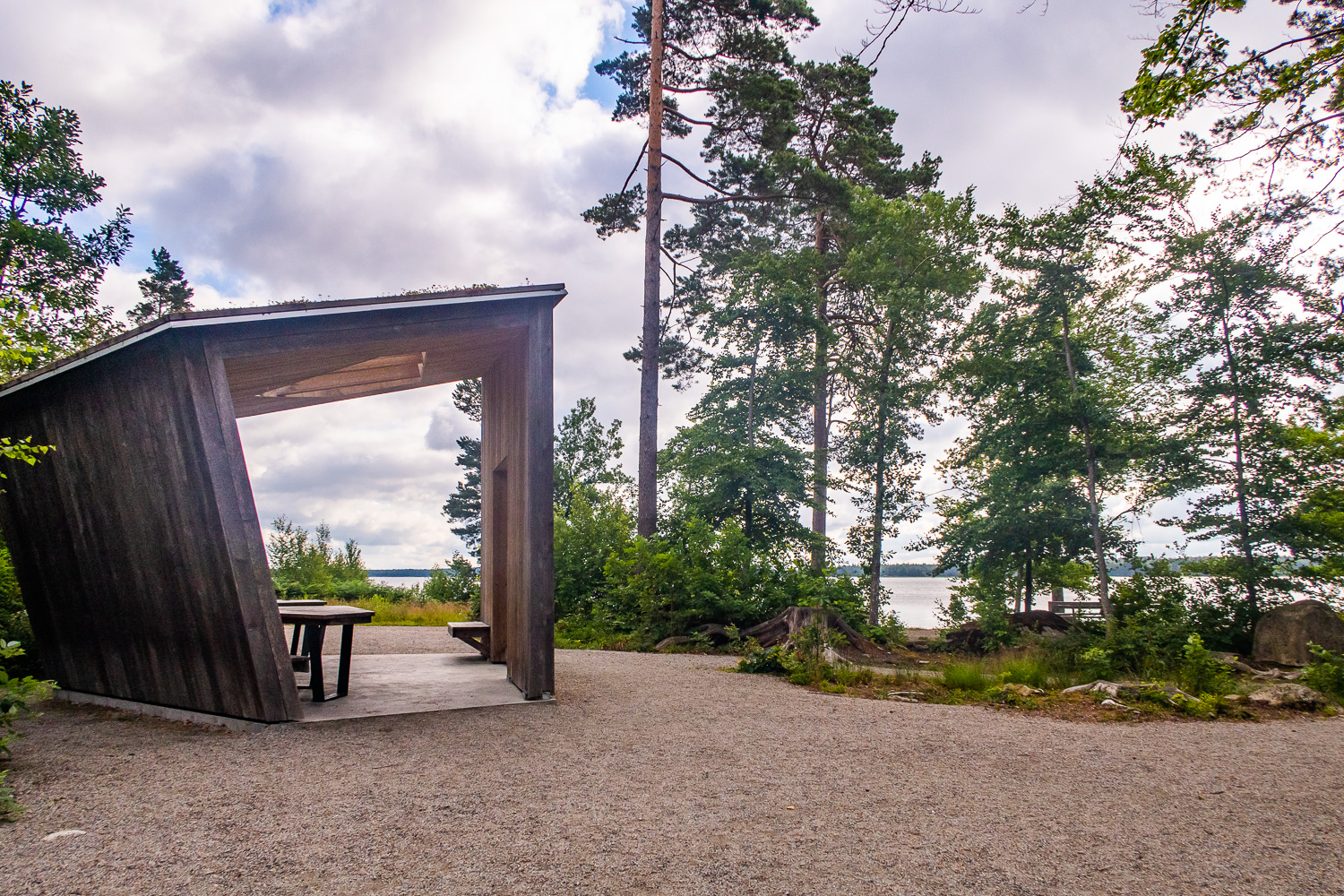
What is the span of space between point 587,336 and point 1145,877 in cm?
1081

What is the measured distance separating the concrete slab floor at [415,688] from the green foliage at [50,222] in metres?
14.3

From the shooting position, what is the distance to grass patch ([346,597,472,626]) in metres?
13.7

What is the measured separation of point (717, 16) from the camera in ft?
42.8

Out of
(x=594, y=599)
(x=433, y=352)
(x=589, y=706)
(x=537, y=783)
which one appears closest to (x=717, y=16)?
(x=433, y=352)

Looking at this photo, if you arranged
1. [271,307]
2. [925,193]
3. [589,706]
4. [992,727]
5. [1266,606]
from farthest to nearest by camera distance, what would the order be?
1. [925,193]
2. [1266,606]
3. [589,706]
4. [992,727]
5. [271,307]

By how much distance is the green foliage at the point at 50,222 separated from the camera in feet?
56.4

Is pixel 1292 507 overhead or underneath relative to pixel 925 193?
underneath

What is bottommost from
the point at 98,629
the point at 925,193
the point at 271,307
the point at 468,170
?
the point at 98,629

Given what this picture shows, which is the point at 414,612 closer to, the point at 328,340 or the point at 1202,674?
the point at 328,340

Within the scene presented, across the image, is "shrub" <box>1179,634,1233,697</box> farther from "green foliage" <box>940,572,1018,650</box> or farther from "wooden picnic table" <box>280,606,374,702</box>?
"wooden picnic table" <box>280,606,374,702</box>

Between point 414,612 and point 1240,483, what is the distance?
1649 cm

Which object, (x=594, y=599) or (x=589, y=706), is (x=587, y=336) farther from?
(x=589, y=706)

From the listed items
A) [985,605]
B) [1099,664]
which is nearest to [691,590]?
[1099,664]

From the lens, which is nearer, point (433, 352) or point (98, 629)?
point (98, 629)
